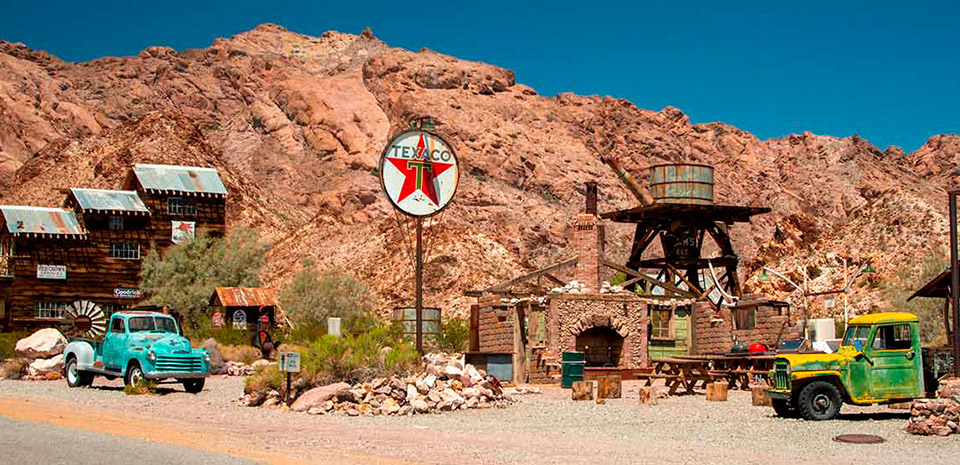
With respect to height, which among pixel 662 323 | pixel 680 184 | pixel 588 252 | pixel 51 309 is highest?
pixel 680 184

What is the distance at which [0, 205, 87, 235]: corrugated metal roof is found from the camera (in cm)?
5234

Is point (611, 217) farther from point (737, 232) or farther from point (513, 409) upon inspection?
point (737, 232)

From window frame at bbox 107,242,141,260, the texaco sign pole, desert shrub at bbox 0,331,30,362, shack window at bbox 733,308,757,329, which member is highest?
window frame at bbox 107,242,141,260

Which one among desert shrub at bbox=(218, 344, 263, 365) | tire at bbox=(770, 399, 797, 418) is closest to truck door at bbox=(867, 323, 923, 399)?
tire at bbox=(770, 399, 797, 418)

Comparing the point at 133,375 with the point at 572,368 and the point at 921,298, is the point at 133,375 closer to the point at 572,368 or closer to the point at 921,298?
the point at 572,368

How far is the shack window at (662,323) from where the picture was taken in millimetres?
34906

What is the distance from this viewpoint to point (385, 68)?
14662cm

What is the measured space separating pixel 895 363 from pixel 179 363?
15705 mm

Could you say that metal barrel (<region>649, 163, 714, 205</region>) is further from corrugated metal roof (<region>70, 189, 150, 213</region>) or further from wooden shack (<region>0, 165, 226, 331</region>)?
corrugated metal roof (<region>70, 189, 150, 213</region>)

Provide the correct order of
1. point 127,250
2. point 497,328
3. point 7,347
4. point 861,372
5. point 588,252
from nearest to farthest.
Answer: point 861,372 → point 588,252 → point 497,328 → point 7,347 → point 127,250

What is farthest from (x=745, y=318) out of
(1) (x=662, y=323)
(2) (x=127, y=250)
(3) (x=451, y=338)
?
(2) (x=127, y=250)

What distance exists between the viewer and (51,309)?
5316 centimetres

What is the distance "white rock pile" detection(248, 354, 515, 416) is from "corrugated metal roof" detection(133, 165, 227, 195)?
3577 centimetres

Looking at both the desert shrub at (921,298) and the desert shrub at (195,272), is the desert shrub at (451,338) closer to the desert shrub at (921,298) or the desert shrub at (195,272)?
the desert shrub at (195,272)
